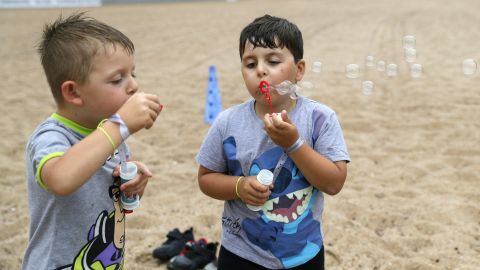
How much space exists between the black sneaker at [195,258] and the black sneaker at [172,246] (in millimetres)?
70

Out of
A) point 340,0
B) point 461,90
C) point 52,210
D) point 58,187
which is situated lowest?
point 340,0

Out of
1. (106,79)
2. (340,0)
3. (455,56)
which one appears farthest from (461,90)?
(340,0)

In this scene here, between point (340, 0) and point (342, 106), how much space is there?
75.6 ft

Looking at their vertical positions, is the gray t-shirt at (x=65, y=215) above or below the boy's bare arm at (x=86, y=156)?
below

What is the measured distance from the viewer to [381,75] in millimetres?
8664

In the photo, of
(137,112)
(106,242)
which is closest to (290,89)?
(137,112)

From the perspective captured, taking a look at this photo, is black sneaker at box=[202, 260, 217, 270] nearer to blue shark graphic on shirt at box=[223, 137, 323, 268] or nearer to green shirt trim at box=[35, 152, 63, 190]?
blue shark graphic on shirt at box=[223, 137, 323, 268]

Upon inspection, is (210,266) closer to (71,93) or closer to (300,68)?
(300,68)

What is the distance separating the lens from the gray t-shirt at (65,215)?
1.75 metres

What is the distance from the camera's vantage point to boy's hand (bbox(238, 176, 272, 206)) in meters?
1.88

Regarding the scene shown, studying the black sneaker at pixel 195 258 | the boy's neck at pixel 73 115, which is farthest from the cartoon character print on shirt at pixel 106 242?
the black sneaker at pixel 195 258

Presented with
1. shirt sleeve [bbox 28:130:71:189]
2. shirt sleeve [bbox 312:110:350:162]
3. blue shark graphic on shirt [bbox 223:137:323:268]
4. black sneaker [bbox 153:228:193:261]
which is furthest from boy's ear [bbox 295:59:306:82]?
black sneaker [bbox 153:228:193:261]

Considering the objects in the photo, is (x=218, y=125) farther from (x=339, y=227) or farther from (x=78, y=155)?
(x=339, y=227)

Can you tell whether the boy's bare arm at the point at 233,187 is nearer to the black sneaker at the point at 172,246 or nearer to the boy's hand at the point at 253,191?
the boy's hand at the point at 253,191
